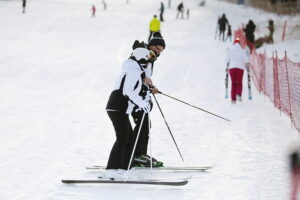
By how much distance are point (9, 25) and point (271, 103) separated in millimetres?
23777

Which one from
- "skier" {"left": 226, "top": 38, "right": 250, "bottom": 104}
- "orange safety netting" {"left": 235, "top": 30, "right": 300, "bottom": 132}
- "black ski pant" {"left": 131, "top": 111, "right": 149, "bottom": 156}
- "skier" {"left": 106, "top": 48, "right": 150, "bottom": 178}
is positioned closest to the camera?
"skier" {"left": 106, "top": 48, "right": 150, "bottom": 178}

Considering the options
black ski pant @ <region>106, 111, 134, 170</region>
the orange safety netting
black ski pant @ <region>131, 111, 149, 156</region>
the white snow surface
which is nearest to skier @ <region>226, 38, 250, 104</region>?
the white snow surface

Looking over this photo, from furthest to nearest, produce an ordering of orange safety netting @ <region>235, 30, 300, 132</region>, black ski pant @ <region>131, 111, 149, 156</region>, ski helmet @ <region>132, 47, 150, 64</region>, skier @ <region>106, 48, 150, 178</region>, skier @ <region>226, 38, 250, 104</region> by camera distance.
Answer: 1. skier @ <region>226, 38, 250, 104</region>
2. orange safety netting @ <region>235, 30, 300, 132</region>
3. black ski pant @ <region>131, 111, 149, 156</region>
4. ski helmet @ <region>132, 47, 150, 64</region>
5. skier @ <region>106, 48, 150, 178</region>

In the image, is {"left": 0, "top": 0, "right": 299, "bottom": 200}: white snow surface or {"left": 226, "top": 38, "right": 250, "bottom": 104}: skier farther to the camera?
{"left": 226, "top": 38, "right": 250, "bottom": 104}: skier

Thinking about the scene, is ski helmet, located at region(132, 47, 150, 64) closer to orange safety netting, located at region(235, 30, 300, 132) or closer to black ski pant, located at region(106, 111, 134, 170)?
black ski pant, located at region(106, 111, 134, 170)

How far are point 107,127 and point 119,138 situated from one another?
400 cm

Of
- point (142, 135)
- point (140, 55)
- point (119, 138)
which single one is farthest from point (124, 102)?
point (142, 135)

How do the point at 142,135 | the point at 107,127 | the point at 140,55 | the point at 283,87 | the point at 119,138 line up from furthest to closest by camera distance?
Result: the point at 283,87 → the point at 107,127 → the point at 142,135 → the point at 119,138 → the point at 140,55

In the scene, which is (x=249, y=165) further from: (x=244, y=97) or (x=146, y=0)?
(x=146, y=0)

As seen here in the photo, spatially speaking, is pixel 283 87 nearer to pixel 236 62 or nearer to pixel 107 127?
pixel 236 62

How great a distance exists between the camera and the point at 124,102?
18.3 ft

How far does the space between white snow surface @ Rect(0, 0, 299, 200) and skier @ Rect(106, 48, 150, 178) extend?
0.32 m

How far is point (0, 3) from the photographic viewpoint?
47.7 metres

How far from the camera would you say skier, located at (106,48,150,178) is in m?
5.43
